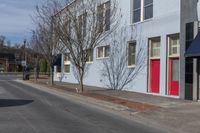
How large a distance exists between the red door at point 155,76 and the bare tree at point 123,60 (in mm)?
937

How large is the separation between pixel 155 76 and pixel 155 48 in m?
1.78

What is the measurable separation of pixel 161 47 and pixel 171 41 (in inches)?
29.5

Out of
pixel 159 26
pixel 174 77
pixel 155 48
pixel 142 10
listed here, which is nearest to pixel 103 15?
pixel 142 10

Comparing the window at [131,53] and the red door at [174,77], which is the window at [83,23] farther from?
the red door at [174,77]

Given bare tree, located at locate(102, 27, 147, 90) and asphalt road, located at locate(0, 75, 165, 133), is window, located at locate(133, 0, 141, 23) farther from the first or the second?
asphalt road, located at locate(0, 75, 165, 133)

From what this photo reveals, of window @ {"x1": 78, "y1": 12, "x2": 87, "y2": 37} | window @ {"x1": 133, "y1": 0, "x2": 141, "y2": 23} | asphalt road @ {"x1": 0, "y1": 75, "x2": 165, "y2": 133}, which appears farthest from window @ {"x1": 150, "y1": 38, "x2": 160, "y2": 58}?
asphalt road @ {"x1": 0, "y1": 75, "x2": 165, "y2": 133}

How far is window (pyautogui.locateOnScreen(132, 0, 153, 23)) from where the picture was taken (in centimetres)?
2805

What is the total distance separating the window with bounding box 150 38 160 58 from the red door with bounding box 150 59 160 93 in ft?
1.46

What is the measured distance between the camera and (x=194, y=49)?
20.9m

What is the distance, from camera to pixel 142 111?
18.3 meters

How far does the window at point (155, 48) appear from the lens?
89.3 feet

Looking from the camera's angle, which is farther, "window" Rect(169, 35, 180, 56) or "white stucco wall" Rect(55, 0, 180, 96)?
"window" Rect(169, 35, 180, 56)

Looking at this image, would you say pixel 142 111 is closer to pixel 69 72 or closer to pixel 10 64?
pixel 69 72

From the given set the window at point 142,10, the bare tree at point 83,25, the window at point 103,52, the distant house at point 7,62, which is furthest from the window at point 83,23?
the distant house at point 7,62
